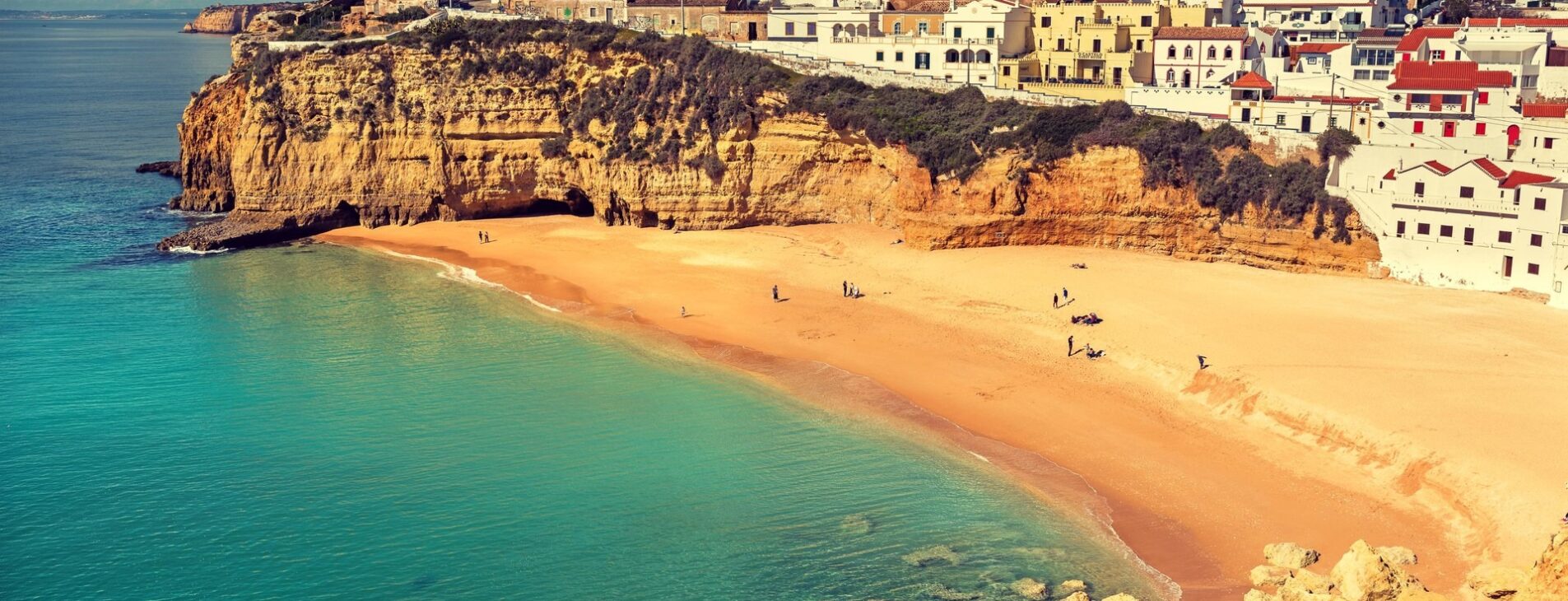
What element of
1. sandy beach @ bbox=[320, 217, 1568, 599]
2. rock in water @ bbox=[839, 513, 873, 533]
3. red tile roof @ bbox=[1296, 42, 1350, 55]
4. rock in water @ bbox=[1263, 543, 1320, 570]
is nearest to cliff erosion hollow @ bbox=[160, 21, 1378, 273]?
sandy beach @ bbox=[320, 217, 1568, 599]

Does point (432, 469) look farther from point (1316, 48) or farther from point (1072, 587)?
point (1316, 48)

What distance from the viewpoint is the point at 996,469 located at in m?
29.3

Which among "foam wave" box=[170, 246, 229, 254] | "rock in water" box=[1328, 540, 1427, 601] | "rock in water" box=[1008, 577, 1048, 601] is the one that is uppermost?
"foam wave" box=[170, 246, 229, 254]

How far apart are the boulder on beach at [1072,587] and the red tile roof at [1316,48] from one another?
35.7 metres

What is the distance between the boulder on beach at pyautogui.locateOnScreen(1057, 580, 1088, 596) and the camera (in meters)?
23.8

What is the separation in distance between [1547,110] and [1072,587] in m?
28.3

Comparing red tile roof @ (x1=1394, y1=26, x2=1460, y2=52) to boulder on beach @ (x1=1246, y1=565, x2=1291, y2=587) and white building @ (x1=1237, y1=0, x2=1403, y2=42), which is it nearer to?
white building @ (x1=1237, y1=0, x2=1403, y2=42)

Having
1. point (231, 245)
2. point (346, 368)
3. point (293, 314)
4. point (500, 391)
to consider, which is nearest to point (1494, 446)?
point (500, 391)

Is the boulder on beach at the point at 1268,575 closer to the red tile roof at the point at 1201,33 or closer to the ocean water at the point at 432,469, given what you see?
the ocean water at the point at 432,469

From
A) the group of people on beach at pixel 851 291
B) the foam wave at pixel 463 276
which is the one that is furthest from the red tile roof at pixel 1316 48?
the foam wave at pixel 463 276

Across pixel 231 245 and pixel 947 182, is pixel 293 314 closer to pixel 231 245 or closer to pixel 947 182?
pixel 231 245

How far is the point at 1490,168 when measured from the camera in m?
38.4

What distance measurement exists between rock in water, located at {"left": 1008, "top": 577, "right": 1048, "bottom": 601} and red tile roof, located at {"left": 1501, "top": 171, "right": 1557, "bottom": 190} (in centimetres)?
2268

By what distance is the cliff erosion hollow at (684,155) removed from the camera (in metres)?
43.8
